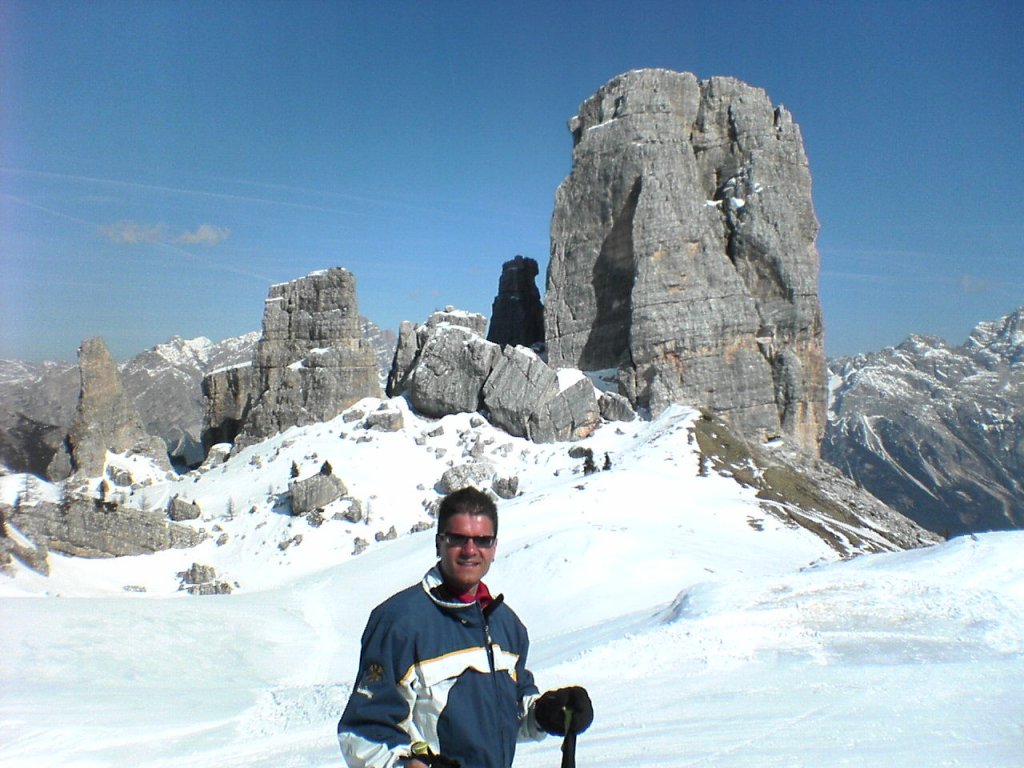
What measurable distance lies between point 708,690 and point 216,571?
707 inches

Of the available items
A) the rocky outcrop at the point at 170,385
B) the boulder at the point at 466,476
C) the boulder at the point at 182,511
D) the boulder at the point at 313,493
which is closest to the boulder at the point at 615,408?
the boulder at the point at 466,476

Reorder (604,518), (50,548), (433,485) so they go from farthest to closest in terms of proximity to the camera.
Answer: (433,485), (50,548), (604,518)

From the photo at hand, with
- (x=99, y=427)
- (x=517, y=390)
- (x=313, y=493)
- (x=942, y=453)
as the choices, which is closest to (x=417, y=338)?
(x=517, y=390)

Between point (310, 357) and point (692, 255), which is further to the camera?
point (310, 357)

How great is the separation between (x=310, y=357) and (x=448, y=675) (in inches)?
1119

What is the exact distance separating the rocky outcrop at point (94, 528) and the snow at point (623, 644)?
0.61m

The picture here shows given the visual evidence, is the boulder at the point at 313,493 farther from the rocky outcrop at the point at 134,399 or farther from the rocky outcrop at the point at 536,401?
the rocky outcrop at the point at 134,399

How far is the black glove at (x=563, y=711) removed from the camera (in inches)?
114

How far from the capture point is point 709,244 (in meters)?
29.8

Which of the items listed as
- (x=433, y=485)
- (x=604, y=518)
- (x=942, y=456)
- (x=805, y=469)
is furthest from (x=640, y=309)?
(x=942, y=456)

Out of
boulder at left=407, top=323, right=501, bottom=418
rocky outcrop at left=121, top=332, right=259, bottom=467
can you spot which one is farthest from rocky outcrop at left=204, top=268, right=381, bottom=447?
rocky outcrop at left=121, top=332, right=259, bottom=467

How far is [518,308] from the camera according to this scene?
126 feet

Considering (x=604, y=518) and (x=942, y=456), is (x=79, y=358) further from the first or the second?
(x=942, y=456)

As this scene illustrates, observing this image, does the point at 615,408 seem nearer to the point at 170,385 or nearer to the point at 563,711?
the point at 563,711
